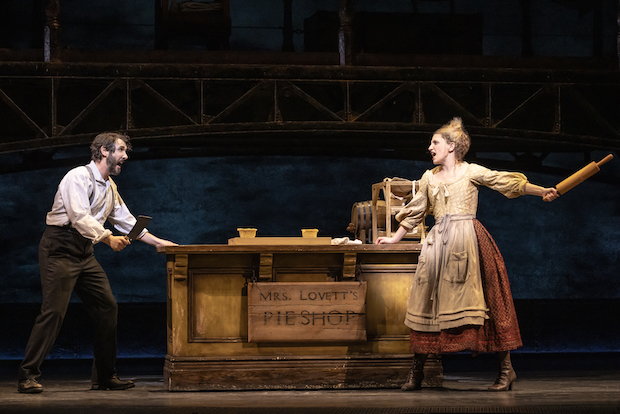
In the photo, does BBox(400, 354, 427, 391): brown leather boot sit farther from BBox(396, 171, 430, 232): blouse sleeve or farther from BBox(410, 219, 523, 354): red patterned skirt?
BBox(396, 171, 430, 232): blouse sleeve

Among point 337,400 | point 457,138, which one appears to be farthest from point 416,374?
point 457,138

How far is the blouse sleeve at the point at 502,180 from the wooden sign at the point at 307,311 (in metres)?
1.03

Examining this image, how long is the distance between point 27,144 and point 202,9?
2.37 m

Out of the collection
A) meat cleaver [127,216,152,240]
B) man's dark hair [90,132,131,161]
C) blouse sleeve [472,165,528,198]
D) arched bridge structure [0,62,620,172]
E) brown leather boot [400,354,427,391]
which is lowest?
brown leather boot [400,354,427,391]

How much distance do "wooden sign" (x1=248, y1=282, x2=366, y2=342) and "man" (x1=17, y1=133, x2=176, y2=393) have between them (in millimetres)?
841

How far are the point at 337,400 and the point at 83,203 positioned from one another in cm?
197

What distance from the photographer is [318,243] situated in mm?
4812

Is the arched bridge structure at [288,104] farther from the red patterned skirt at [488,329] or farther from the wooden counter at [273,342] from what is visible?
the red patterned skirt at [488,329]

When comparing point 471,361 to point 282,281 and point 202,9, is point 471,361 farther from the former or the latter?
point 202,9

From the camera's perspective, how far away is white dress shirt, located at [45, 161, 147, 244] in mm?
4387

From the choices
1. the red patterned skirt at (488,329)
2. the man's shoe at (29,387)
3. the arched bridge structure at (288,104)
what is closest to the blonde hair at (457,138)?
the red patterned skirt at (488,329)

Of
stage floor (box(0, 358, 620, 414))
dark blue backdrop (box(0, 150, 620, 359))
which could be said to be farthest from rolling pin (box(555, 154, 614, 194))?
dark blue backdrop (box(0, 150, 620, 359))

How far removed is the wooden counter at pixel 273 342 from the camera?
15.1 feet

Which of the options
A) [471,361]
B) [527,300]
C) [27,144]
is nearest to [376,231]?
[471,361]
